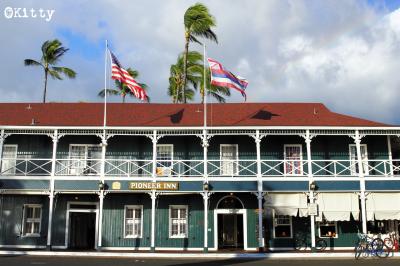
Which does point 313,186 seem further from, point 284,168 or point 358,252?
point 358,252

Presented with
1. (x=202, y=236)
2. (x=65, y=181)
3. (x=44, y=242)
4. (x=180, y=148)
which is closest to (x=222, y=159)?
(x=180, y=148)

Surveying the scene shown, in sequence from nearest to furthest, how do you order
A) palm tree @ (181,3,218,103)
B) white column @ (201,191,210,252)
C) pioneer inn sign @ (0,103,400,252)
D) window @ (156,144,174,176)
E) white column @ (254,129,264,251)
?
white column @ (201,191,210,252) → white column @ (254,129,264,251) → pioneer inn sign @ (0,103,400,252) → window @ (156,144,174,176) → palm tree @ (181,3,218,103)

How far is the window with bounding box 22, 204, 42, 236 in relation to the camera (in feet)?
81.5

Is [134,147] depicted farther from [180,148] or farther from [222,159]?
[222,159]

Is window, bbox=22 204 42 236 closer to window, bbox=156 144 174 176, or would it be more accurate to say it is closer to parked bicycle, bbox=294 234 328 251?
window, bbox=156 144 174 176

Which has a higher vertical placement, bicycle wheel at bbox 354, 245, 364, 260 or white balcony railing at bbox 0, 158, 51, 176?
white balcony railing at bbox 0, 158, 51, 176

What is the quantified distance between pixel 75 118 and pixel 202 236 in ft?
30.5

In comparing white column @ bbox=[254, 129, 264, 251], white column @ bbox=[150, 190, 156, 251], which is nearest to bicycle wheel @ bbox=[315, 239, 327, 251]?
white column @ bbox=[254, 129, 264, 251]

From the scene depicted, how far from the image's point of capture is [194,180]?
2322cm

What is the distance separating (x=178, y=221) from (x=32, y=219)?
7.72 m

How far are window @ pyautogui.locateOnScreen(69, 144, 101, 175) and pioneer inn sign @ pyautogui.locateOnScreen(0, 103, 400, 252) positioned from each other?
54mm

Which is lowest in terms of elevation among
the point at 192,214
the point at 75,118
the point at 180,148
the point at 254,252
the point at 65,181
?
the point at 254,252

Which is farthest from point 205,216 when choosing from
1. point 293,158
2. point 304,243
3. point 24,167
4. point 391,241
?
point 24,167

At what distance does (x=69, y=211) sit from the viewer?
24.9 meters
